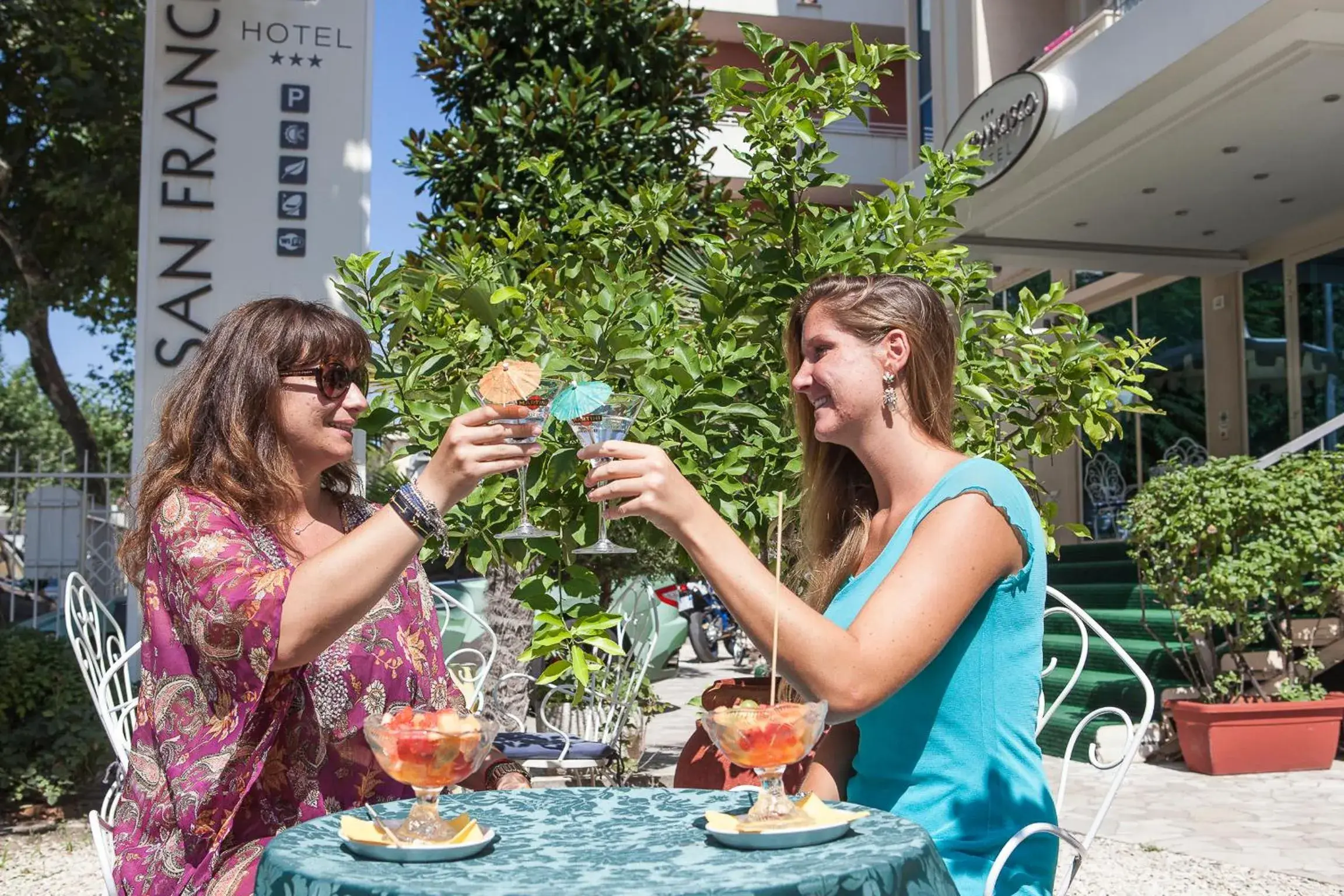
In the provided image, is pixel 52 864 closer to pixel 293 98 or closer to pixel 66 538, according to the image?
pixel 66 538

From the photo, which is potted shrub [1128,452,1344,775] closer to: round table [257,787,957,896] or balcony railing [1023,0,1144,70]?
balcony railing [1023,0,1144,70]

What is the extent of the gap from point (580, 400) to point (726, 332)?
4.34ft

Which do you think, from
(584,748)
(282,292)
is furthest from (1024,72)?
(584,748)

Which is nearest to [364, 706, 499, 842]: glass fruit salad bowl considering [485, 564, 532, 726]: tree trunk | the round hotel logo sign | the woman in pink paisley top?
the woman in pink paisley top

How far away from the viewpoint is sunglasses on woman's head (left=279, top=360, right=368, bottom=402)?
7.67ft

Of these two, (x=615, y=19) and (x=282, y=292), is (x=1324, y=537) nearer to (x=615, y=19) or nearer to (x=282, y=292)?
(x=615, y=19)

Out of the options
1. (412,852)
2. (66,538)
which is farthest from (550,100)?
(412,852)

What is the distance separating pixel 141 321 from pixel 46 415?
44.4m

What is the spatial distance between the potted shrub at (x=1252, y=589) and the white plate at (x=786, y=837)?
5902mm

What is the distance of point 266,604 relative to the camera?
1.89m

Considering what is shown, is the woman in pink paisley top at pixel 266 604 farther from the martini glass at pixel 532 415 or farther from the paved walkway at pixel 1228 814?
the paved walkway at pixel 1228 814

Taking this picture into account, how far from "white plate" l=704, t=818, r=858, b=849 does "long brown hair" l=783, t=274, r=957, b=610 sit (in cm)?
84

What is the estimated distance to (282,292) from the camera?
240 inches

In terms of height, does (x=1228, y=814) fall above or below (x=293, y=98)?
below
